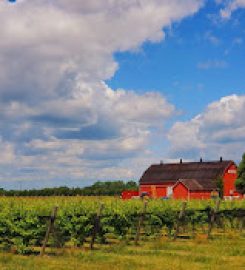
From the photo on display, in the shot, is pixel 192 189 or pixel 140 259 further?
pixel 192 189

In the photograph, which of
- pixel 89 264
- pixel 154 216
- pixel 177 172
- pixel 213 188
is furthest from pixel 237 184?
pixel 89 264

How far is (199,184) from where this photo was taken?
88.2m

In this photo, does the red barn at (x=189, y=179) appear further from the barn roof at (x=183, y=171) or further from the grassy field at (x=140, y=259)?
the grassy field at (x=140, y=259)

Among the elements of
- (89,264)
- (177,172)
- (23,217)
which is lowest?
(89,264)

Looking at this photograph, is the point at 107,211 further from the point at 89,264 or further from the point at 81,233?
the point at 89,264

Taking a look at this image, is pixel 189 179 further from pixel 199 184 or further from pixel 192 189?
pixel 192 189

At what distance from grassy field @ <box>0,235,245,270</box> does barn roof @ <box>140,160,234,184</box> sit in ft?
226

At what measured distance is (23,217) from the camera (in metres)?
21.9

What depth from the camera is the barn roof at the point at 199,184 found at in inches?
3350

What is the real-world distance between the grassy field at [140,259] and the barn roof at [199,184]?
6122 cm

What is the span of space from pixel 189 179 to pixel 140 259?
71816 millimetres

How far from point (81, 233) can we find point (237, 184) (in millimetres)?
57891

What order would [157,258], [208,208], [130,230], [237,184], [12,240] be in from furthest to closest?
[237,184] → [208,208] → [130,230] → [12,240] → [157,258]

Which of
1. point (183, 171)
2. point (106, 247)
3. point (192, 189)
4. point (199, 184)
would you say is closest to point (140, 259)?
point (106, 247)
